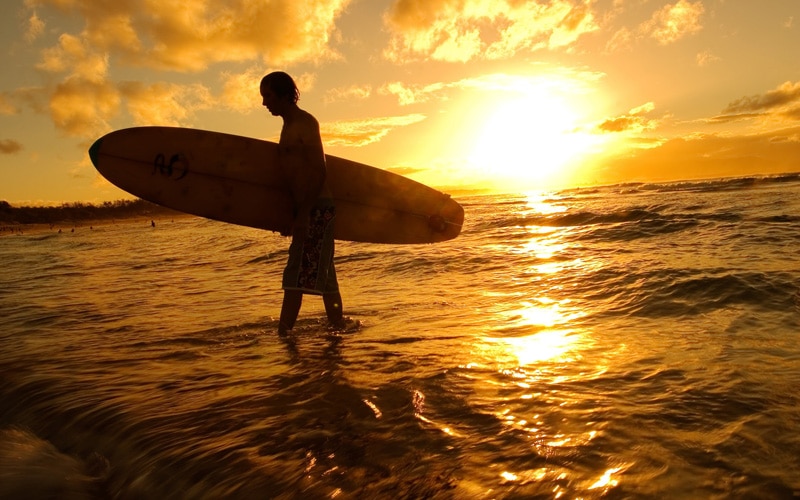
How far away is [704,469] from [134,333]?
4.32 metres

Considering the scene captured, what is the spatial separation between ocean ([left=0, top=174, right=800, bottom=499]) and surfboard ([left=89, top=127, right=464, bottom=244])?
100 centimetres

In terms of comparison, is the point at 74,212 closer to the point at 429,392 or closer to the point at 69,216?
the point at 69,216

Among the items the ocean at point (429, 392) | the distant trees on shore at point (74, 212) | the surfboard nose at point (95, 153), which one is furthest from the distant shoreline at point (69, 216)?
the ocean at point (429, 392)

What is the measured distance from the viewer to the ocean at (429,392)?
1909 mm

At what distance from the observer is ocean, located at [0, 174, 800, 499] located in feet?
6.26

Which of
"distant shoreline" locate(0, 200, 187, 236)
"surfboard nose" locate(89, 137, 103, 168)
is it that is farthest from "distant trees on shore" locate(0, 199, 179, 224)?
"surfboard nose" locate(89, 137, 103, 168)

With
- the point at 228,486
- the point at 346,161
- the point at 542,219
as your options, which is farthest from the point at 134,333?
the point at 542,219

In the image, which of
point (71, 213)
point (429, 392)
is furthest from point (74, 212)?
point (429, 392)

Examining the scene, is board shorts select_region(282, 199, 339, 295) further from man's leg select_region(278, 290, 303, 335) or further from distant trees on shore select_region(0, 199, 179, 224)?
distant trees on shore select_region(0, 199, 179, 224)

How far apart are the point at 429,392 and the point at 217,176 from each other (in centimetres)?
353

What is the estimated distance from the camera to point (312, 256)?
14.0ft

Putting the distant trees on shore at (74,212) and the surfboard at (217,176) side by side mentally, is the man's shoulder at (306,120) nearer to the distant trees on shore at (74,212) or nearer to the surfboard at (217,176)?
the surfboard at (217,176)

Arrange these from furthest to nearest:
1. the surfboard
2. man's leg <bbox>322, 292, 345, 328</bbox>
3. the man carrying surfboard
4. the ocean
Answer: the surfboard < man's leg <bbox>322, 292, 345, 328</bbox> < the man carrying surfboard < the ocean

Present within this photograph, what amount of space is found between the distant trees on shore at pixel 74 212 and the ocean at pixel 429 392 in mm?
30957
